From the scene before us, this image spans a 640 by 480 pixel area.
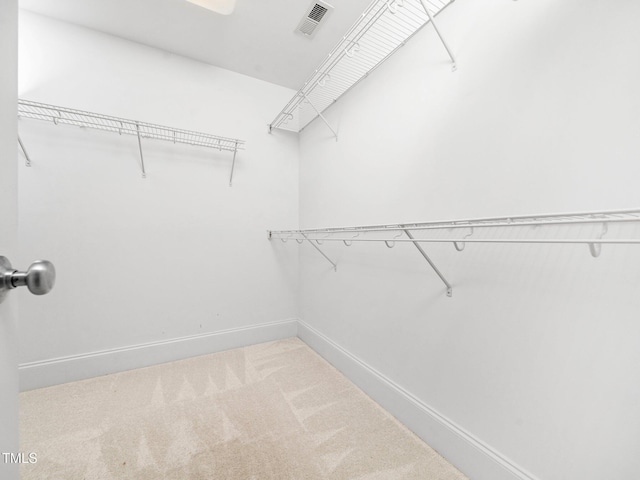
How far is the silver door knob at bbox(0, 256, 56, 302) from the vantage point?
1.29 ft

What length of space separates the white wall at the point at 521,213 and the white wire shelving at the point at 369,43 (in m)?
0.08

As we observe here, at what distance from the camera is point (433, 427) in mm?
1200

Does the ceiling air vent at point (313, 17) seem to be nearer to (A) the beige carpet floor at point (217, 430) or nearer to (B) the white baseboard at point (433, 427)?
(B) the white baseboard at point (433, 427)

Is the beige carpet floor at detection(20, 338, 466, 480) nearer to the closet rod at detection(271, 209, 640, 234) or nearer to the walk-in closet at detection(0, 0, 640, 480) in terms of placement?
the walk-in closet at detection(0, 0, 640, 480)

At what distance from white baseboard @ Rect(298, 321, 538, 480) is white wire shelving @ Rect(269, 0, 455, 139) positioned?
1660 mm

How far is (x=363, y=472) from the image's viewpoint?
1.09m

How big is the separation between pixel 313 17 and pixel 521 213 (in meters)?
1.68

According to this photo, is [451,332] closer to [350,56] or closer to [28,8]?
[350,56]

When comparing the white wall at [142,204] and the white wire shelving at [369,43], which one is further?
the white wall at [142,204]

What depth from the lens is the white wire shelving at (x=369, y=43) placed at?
1156 mm

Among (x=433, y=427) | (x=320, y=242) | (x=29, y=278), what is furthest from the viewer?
(x=320, y=242)

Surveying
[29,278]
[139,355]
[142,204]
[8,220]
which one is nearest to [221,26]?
[142,204]

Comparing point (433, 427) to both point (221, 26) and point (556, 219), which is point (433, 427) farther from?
point (221, 26)

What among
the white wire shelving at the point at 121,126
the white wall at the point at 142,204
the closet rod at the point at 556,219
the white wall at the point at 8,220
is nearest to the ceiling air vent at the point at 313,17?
Result: the white wall at the point at 142,204
